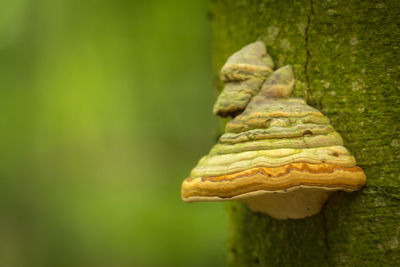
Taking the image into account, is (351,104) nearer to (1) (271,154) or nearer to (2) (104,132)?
(1) (271,154)

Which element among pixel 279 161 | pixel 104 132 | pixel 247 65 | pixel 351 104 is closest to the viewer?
pixel 279 161

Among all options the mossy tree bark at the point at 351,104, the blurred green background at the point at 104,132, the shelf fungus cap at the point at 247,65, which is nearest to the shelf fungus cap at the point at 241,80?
the shelf fungus cap at the point at 247,65

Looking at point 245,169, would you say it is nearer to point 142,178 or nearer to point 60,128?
point 142,178

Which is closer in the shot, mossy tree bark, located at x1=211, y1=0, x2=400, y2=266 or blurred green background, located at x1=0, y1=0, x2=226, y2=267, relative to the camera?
mossy tree bark, located at x1=211, y1=0, x2=400, y2=266

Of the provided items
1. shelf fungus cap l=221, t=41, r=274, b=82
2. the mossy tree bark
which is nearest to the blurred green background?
the mossy tree bark

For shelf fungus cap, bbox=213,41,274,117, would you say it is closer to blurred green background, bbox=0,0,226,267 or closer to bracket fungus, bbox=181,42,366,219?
bracket fungus, bbox=181,42,366,219

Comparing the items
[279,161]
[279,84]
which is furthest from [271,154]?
[279,84]

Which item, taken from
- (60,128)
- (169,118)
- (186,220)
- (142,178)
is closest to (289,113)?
(186,220)
